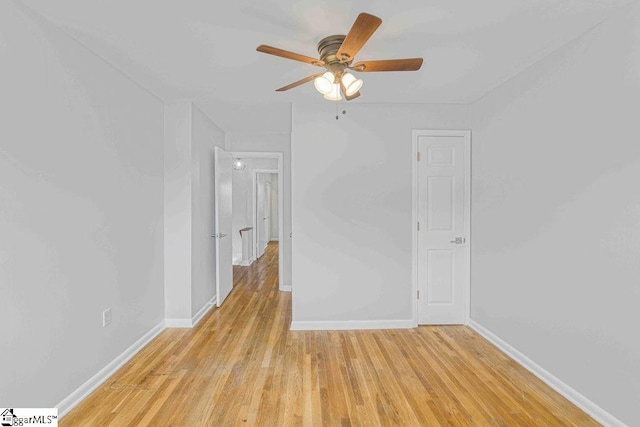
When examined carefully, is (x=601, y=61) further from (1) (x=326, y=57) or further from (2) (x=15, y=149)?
(2) (x=15, y=149)

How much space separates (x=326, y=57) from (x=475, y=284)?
2.79m

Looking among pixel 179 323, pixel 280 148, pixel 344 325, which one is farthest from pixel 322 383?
pixel 280 148

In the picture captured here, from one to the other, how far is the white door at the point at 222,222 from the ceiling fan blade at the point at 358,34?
2.54m

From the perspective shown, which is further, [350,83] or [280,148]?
[280,148]

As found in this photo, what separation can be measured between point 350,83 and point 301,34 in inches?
19.0

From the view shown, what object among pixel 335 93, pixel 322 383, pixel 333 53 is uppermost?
pixel 333 53

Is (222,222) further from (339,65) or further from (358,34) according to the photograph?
(358,34)

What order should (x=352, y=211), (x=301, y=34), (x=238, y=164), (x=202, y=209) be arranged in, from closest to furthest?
(x=301, y=34)
(x=352, y=211)
(x=202, y=209)
(x=238, y=164)

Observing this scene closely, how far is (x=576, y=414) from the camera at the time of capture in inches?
80.0

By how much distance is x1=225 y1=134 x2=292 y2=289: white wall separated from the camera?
4.88 m

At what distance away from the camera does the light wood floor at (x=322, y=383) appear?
2.00 meters

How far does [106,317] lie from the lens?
2.46m

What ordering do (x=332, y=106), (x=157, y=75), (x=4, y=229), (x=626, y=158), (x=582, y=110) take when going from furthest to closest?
(x=332, y=106)
(x=157, y=75)
(x=582, y=110)
(x=626, y=158)
(x=4, y=229)

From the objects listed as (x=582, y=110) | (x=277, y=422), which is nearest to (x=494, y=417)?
(x=277, y=422)
